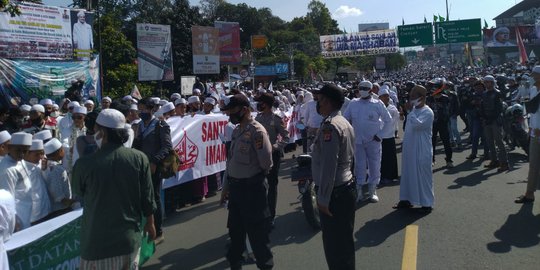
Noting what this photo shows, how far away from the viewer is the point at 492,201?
24.9ft

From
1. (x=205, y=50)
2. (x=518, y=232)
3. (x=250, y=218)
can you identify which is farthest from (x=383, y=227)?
(x=205, y=50)

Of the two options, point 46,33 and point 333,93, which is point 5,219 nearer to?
point 333,93

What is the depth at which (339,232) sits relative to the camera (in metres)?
4.00

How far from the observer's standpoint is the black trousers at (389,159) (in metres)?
9.62

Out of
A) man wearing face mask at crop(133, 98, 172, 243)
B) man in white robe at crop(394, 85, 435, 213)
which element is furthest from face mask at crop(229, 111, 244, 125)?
man in white robe at crop(394, 85, 435, 213)

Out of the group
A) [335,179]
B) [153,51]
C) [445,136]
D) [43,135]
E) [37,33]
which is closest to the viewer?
[335,179]

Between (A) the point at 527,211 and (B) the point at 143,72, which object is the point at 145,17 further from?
(A) the point at 527,211

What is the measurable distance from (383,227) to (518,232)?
168 cm

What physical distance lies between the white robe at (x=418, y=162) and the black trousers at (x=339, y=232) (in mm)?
3437

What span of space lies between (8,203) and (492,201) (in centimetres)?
699

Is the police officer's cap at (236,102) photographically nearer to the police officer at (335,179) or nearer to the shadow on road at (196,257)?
the police officer at (335,179)

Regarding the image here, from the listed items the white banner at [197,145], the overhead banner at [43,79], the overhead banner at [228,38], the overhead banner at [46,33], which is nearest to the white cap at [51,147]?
the white banner at [197,145]

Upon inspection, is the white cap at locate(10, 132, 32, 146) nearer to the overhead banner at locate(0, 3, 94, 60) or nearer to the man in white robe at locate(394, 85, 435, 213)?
the man in white robe at locate(394, 85, 435, 213)

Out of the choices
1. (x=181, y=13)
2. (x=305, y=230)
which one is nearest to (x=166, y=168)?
(x=305, y=230)
